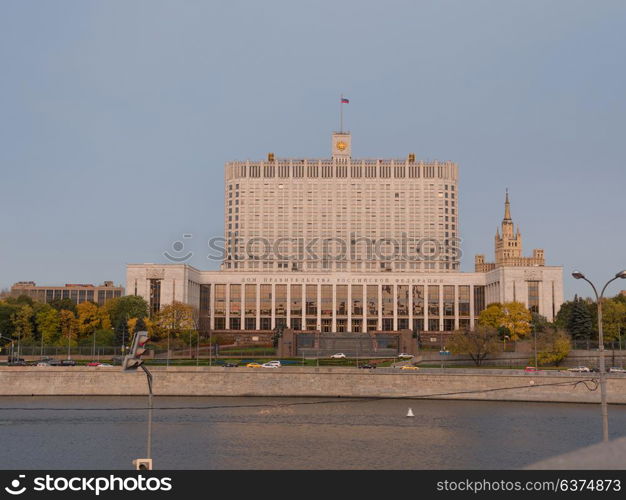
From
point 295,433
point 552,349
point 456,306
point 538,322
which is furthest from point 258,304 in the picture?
point 295,433

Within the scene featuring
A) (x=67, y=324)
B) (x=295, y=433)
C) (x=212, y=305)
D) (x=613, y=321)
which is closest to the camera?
(x=295, y=433)

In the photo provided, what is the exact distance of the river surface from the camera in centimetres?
5553

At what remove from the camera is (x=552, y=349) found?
118250 mm

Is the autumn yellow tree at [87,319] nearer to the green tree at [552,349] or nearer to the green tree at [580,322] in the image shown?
the green tree at [552,349]

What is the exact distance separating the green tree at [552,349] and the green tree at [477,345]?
723 centimetres

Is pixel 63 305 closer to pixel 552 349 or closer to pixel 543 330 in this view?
pixel 543 330

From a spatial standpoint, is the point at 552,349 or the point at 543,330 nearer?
the point at 552,349

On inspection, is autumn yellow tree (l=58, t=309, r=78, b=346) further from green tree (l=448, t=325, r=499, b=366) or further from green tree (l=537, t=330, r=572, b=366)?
green tree (l=537, t=330, r=572, b=366)

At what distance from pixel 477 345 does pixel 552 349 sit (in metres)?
11.3

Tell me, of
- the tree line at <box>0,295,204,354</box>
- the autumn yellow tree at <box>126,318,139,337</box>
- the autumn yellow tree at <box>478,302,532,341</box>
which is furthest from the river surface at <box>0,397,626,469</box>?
the autumn yellow tree at <box>478,302,532,341</box>

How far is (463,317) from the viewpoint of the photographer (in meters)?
194

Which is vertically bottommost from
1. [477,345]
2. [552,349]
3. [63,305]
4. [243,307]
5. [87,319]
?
[552,349]

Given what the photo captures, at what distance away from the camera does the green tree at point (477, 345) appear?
120438 millimetres
